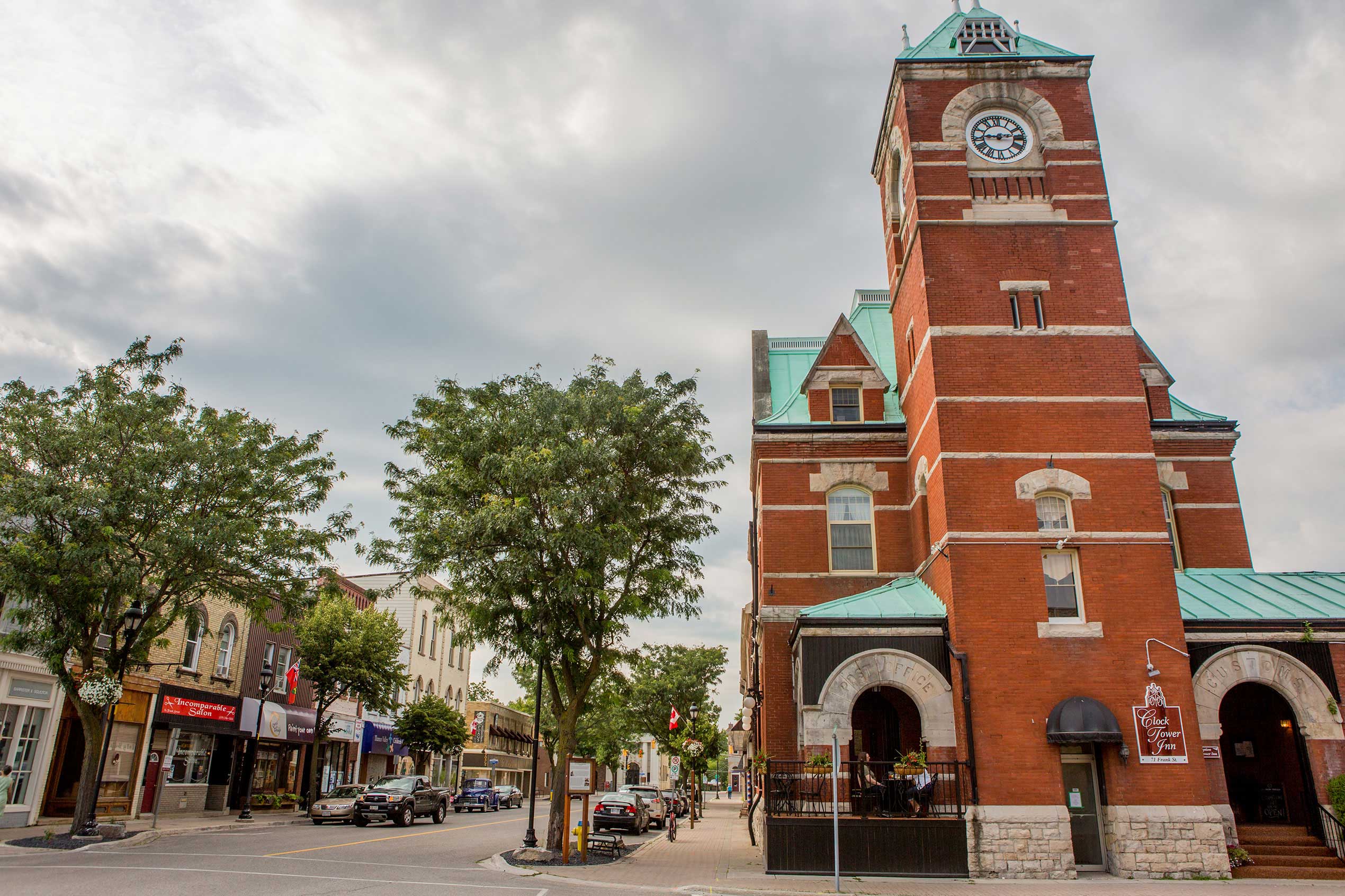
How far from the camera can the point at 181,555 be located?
58.8 ft

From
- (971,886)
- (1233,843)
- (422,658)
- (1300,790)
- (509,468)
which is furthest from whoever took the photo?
(422,658)

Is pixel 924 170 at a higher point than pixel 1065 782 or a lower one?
higher

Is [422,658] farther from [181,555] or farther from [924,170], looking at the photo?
[924,170]

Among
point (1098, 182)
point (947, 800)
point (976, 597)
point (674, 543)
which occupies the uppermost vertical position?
point (1098, 182)

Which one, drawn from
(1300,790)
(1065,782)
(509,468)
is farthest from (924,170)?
(1300,790)

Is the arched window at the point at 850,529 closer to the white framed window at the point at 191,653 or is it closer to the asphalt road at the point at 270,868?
the asphalt road at the point at 270,868

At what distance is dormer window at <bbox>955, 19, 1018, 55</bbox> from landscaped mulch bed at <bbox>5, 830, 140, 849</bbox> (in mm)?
27312

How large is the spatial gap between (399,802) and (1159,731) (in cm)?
2321

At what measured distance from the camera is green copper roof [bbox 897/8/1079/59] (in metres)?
21.6

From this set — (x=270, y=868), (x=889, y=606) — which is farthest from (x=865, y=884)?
(x=270, y=868)

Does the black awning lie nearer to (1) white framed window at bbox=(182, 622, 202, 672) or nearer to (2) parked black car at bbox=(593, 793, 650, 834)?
(2) parked black car at bbox=(593, 793, 650, 834)

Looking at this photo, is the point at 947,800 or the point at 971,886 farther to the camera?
the point at 947,800

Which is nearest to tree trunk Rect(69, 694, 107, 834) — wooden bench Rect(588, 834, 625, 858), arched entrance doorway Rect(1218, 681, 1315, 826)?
wooden bench Rect(588, 834, 625, 858)

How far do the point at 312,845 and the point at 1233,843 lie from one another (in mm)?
19089
